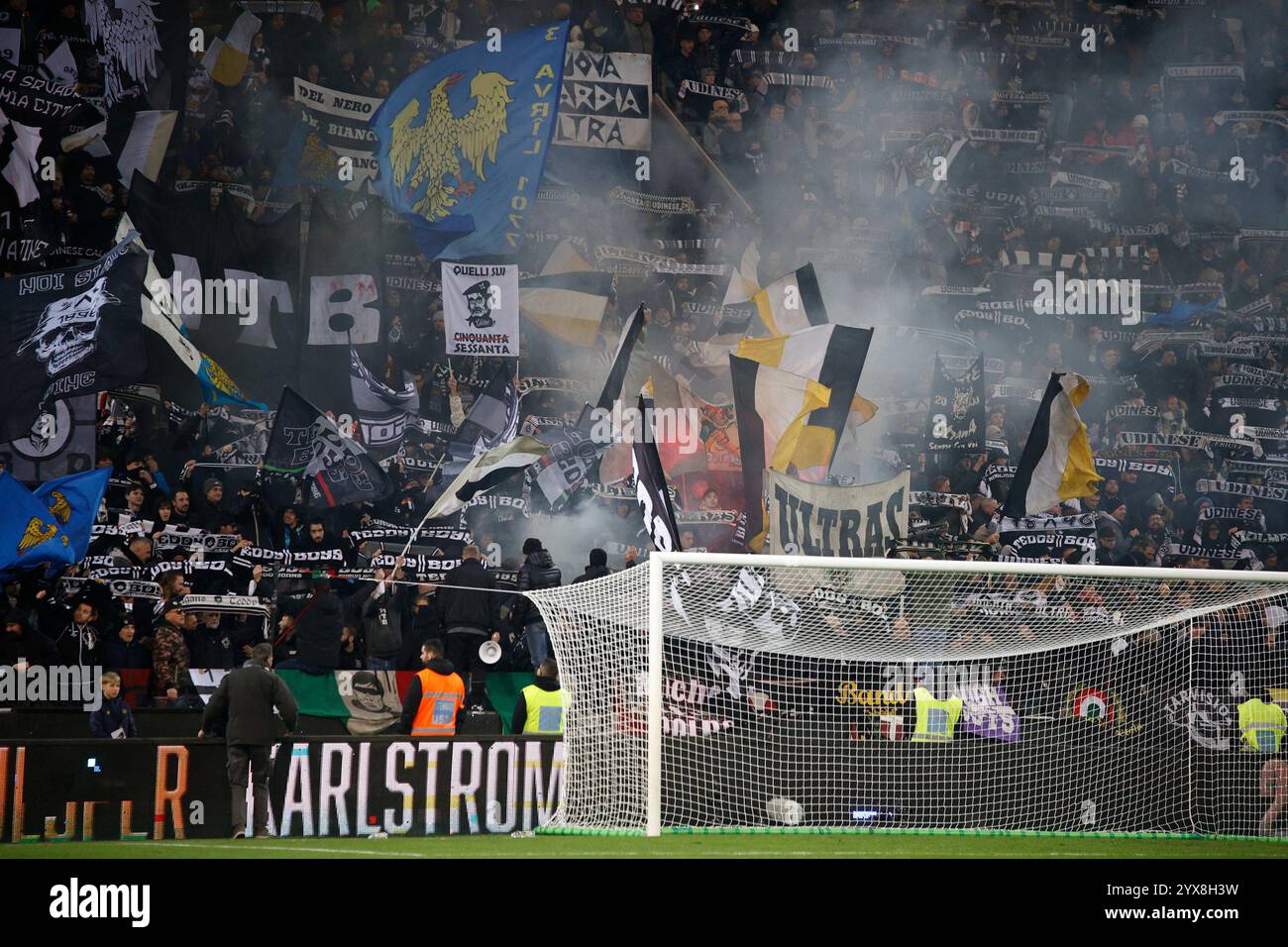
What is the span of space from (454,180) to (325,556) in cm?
500

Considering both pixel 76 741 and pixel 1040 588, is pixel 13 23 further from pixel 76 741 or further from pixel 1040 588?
pixel 1040 588

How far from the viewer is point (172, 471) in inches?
536

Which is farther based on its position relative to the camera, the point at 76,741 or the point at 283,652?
the point at 283,652

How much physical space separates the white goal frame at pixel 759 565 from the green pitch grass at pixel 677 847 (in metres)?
0.39

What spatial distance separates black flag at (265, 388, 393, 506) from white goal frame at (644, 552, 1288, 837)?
16.9 ft

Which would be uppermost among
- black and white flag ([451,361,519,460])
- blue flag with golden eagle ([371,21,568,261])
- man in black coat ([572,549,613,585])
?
blue flag with golden eagle ([371,21,568,261])

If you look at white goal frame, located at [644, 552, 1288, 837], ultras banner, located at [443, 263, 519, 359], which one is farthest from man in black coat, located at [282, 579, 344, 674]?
ultras banner, located at [443, 263, 519, 359]

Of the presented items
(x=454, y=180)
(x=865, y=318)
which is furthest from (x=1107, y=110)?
(x=454, y=180)

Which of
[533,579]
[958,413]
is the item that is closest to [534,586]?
[533,579]

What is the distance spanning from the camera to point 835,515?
1166cm

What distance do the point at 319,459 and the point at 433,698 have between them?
162 inches

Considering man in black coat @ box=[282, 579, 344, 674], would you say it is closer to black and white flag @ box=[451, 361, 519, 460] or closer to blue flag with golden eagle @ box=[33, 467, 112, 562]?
blue flag with golden eagle @ box=[33, 467, 112, 562]

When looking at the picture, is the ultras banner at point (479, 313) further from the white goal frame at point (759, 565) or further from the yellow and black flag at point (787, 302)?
the white goal frame at point (759, 565)

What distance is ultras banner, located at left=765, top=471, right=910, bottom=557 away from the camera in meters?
11.5
